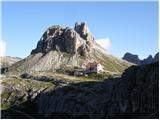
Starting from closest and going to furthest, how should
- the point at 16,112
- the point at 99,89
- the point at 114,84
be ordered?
the point at 114,84, the point at 99,89, the point at 16,112

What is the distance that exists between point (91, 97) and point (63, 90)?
78.8ft

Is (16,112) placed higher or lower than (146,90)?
lower

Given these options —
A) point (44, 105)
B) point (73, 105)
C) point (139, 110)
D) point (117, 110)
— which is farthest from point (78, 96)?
point (139, 110)

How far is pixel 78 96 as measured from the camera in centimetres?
17388

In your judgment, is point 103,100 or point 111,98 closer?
point 111,98

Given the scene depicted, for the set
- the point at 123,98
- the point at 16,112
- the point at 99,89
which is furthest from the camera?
the point at 16,112

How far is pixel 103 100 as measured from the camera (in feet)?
516

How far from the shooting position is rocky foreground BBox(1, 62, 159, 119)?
5448 inches

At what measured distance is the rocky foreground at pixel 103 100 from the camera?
454 ft

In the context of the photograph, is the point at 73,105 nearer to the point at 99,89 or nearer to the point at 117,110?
the point at 99,89

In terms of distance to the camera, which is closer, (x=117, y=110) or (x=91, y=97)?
(x=117, y=110)

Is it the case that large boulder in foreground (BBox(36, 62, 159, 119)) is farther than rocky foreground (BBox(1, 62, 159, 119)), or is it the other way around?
rocky foreground (BBox(1, 62, 159, 119))

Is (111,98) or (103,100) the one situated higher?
(111,98)

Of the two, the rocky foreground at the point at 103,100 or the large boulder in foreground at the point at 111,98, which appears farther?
the rocky foreground at the point at 103,100
